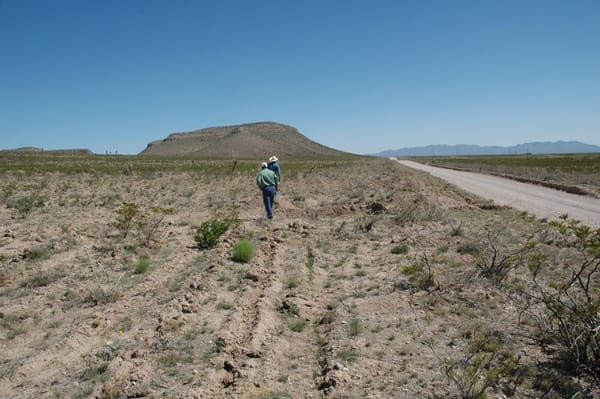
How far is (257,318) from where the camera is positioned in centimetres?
518

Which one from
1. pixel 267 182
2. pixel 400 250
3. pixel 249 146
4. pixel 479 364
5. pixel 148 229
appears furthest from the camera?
pixel 249 146

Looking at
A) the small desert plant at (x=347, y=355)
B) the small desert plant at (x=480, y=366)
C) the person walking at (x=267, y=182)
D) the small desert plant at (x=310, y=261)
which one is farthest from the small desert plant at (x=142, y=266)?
the small desert plant at (x=480, y=366)

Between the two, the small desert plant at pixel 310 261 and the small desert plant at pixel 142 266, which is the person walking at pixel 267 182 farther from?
the small desert plant at pixel 142 266

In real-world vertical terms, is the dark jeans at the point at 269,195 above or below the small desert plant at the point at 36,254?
above

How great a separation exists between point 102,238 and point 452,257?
848 cm

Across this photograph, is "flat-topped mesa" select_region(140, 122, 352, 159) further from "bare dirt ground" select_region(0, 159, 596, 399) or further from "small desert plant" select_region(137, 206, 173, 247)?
"bare dirt ground" select_region(0, 159, 596, 399)

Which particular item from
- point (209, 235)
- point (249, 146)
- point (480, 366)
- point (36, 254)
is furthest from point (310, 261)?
point (249, 146)

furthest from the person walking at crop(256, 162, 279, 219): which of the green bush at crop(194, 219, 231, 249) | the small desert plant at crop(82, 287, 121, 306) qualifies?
the small desert plant at crop(82, 287, 121, 306)

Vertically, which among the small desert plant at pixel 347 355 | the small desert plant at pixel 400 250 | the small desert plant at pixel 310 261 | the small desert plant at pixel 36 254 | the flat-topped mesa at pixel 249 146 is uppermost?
the flat-topped mesa at pixel 249 146

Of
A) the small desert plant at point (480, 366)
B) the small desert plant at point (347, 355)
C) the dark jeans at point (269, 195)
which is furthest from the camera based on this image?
the dark jeans at point (269, 195)

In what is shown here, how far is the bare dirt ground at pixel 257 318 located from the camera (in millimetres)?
3777

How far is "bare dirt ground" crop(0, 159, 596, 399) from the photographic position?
378 centimetres

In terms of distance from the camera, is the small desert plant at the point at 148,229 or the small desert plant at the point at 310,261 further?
the small desert plant at the point at 148,229

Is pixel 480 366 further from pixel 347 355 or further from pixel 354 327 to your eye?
pixel 354 327
